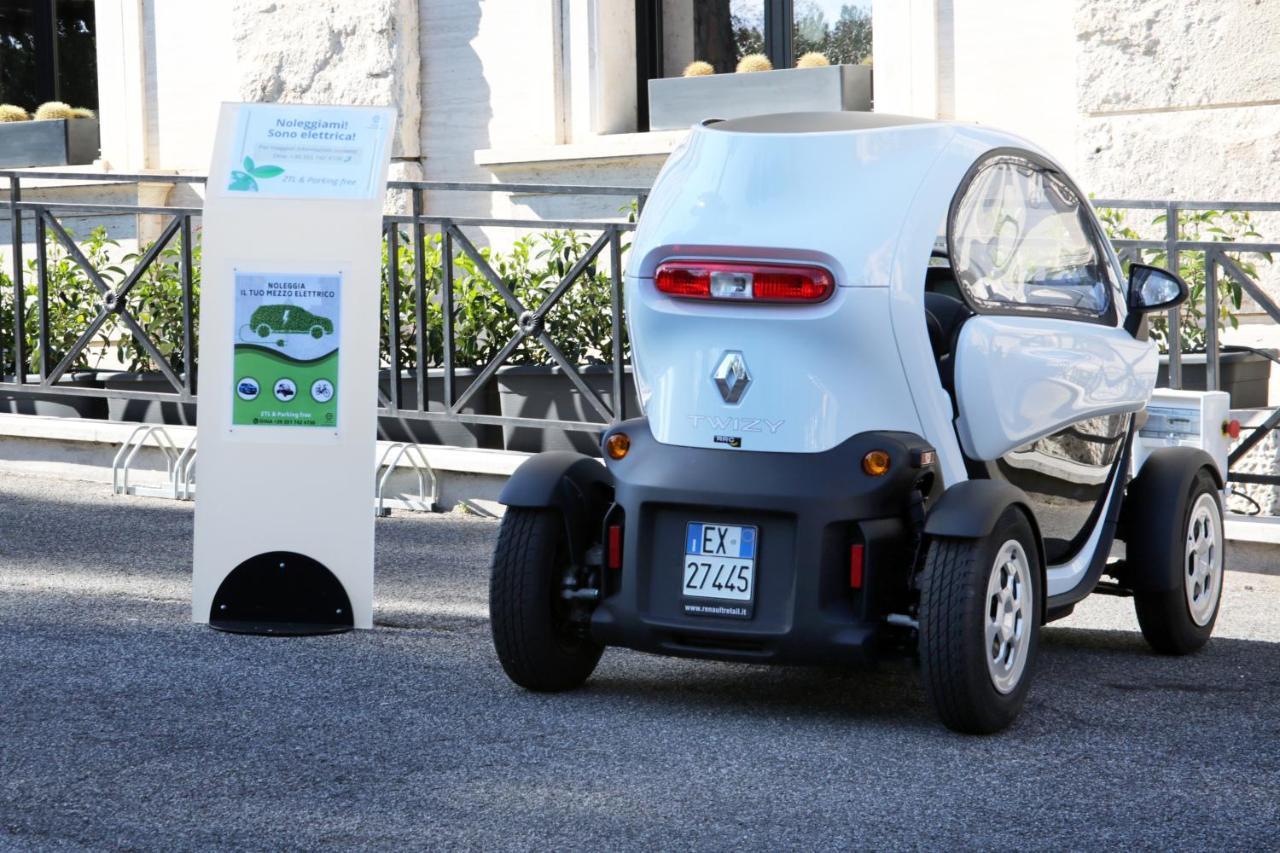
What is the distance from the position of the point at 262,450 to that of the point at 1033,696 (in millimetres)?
2427

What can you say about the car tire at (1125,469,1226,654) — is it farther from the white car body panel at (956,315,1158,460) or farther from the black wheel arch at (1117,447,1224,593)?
the white car body panel at (956,315,1158,460)

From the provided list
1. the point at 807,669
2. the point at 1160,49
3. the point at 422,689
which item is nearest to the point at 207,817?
the point at 422,689

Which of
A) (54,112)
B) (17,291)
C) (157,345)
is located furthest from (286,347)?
(54,112)

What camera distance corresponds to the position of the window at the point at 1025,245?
4840 millimetres

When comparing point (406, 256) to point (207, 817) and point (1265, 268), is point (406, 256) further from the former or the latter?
point (207, 817)

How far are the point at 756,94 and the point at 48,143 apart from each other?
5.35m

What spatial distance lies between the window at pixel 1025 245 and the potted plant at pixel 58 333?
6053 mm

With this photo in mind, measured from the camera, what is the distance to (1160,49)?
28.1 feet

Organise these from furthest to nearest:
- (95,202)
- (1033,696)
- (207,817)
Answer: (95,202), (1033,696), (207,817)

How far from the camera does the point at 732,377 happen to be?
15.2 ft

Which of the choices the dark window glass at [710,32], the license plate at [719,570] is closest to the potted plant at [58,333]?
the dark window glass at [710,32]

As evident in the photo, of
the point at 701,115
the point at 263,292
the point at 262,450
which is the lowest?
the point at 262,450

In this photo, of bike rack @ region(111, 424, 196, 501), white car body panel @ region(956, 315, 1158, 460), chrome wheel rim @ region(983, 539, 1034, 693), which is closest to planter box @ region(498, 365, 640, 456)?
bike rack @ region(111, 424, 196, 501)

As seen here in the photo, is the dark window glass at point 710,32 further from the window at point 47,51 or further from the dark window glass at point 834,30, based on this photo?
the window at point 47,51
